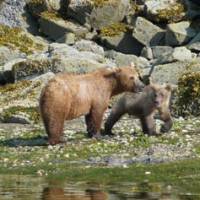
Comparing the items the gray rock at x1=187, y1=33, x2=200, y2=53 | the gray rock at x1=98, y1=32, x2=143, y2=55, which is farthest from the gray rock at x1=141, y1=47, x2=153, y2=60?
the gray rock at x1=98, y1=32, x2=143, y2=55

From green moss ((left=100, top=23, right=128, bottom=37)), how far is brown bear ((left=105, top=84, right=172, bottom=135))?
2144 centimetres

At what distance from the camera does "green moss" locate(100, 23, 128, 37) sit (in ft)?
160

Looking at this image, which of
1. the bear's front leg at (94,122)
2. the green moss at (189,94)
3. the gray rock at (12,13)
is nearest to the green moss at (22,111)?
the green moss at (189,94)

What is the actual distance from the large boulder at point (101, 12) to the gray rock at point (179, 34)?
415 centimetres

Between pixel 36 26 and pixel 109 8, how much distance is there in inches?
194

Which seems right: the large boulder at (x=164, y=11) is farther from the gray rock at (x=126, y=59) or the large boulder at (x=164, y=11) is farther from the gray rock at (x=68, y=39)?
the gray rock at (x=68, y=39)

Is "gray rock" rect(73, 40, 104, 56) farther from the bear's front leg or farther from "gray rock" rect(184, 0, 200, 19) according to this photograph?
the bear's front leg

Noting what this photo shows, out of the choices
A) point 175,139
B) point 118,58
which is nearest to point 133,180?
point 175,139

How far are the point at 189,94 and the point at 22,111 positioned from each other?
6750mm

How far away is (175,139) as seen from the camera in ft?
82.1

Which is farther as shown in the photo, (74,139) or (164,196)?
(74,139)

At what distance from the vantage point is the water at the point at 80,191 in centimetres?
1566

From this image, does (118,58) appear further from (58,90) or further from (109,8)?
(58,90)

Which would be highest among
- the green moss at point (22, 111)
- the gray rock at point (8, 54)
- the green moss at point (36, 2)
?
the green moss at point (36, 2)
